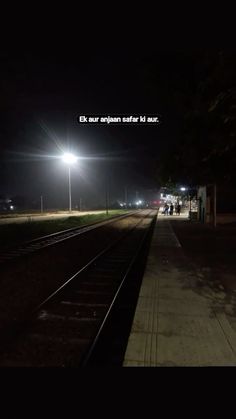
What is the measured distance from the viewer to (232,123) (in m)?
6.02

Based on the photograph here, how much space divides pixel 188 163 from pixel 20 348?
693 cm

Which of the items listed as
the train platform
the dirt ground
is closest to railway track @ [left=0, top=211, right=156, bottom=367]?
the train platform

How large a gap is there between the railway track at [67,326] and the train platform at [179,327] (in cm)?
77

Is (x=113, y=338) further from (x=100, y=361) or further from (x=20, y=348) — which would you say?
(x=20, y=348)

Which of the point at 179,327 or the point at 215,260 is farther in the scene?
the point at 215,260

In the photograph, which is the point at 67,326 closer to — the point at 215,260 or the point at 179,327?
the point at 179,327

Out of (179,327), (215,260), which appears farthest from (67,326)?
(215,260)

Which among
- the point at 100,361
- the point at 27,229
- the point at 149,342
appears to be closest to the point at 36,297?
the point at 100,361

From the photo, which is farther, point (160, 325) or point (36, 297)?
point (36, 297)

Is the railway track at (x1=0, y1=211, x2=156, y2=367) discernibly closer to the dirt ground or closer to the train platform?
the train platform

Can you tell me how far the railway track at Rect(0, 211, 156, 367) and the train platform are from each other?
767 mm

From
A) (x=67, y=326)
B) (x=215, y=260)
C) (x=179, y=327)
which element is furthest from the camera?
(x=215, y=260)

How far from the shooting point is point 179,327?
499 cm

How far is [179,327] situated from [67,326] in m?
2.10
